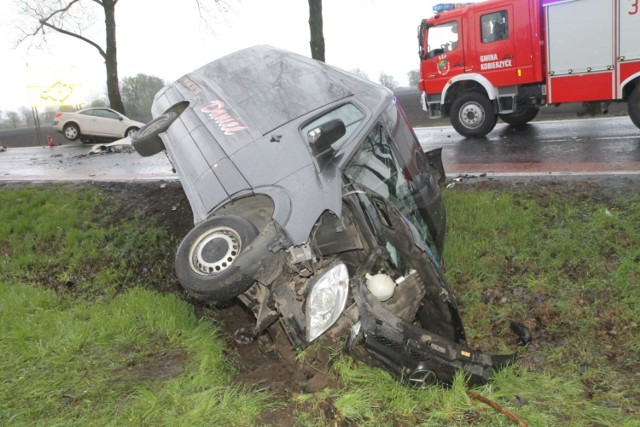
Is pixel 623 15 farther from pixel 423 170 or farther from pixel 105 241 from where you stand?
pixel 105 241

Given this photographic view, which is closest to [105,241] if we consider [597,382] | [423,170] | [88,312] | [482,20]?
[88,312]

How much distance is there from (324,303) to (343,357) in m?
0.44

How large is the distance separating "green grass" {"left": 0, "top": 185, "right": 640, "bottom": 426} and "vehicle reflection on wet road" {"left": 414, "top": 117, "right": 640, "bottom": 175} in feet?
4.88

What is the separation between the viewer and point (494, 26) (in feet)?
34.3

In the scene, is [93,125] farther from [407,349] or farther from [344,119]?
[407,349]

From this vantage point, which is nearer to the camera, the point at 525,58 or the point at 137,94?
Result: the point at 525,58

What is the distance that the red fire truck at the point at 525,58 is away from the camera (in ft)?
30.7

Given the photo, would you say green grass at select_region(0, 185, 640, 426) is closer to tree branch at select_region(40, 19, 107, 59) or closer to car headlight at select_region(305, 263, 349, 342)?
car headlight at select_region(305, 263, 349, 342)

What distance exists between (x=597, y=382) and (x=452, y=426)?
1056mm

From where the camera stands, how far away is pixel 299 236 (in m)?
2.99

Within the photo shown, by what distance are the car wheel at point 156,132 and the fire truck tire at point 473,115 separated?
7.77m

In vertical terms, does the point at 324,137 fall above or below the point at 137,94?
below

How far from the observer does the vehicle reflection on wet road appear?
22.6 feet

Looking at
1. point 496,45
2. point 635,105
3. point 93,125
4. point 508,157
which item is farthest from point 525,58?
point 93,125
